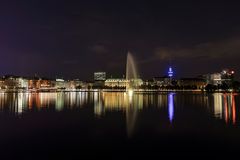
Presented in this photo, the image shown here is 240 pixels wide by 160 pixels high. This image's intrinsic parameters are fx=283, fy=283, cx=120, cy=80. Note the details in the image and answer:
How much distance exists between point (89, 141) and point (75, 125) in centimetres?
626

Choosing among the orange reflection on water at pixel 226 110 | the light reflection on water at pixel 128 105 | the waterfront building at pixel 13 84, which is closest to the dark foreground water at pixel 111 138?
the light reflection on water at pixel 128 105

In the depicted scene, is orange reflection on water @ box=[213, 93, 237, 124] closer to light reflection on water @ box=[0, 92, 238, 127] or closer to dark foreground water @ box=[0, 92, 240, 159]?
light reflection on water @ box=[0, 92, 238, 127]

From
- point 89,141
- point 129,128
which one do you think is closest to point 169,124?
point 129,128

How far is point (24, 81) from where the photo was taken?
19675 cm

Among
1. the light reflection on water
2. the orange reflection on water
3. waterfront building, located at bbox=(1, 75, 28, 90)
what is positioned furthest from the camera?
waterfront building, located at bbox=(1, 75, 28, 90)

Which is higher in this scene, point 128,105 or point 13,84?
point 13,84

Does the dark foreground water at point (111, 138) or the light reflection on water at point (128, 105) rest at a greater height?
the light reflection on water at point (128, 105)

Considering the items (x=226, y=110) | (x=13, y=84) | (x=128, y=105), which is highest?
(x=13, y=84)

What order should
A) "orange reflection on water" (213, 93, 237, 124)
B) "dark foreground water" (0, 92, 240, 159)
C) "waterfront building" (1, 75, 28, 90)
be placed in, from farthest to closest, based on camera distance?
"waterfront building" (1, 75, 28, 90), "orange reflection on water" (213, 93, 237, 124), "dark foreground water" (0, 92, 240, 159)

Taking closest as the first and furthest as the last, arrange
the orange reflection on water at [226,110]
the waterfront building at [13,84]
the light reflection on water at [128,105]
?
the orange reflection on water at [226,110], the light reflection on water at [128,105], the waterfront building at [13,84]

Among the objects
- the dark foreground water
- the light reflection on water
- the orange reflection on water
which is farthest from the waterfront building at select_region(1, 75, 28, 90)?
the dark foreground water

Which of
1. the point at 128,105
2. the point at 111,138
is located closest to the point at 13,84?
the point at 128,105

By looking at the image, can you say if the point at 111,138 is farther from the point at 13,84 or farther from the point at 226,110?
the point at 13,84

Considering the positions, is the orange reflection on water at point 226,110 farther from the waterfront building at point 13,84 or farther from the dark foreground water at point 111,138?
the waterfront building at point 13,84
